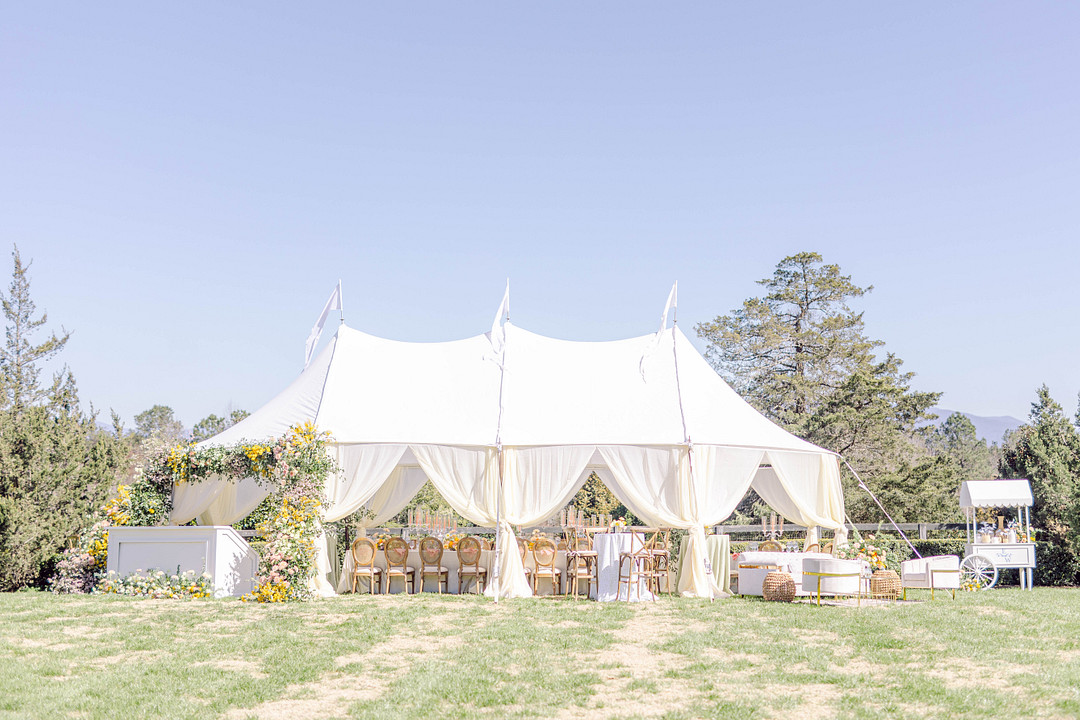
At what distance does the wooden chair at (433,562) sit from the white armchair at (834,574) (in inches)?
192

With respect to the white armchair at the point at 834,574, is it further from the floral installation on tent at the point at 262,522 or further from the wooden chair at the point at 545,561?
the floral installation on tent at the point at 262,522

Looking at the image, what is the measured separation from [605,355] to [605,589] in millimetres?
4168

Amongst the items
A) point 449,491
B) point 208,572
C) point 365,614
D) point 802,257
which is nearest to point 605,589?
point 449,491

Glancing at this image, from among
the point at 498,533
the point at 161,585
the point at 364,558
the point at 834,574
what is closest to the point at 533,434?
the point at 498,533

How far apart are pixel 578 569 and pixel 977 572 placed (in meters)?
6.03

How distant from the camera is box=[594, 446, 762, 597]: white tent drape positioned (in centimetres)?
1264

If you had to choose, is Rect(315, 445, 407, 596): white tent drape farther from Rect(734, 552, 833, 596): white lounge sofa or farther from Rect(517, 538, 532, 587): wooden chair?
Rect(734, 552, 833, 596): white lounge sofa

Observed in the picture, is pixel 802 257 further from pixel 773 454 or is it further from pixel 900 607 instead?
pixel 900 607

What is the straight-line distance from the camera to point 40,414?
13117mm

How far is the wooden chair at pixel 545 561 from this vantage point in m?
12.7

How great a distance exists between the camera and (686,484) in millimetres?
12719

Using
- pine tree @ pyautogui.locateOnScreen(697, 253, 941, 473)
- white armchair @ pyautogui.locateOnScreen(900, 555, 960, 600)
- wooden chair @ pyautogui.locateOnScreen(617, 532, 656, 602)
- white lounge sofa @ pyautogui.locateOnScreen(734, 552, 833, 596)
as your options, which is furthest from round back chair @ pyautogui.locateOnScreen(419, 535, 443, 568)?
pine tree @ pyautogui.locateOnScreen(697, 253, 941, 473)

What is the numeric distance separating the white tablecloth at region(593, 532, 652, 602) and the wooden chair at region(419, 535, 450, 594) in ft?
7.23

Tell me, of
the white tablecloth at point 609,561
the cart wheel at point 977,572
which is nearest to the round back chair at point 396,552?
the white tablecloth at point 609,561
